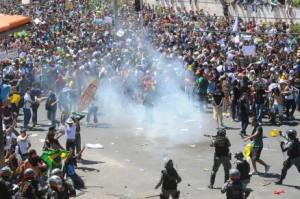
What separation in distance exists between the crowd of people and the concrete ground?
0.52 meters

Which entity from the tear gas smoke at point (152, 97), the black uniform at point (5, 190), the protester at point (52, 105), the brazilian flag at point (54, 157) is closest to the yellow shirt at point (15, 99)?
the protester at point (52, 105)

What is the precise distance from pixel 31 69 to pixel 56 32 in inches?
405

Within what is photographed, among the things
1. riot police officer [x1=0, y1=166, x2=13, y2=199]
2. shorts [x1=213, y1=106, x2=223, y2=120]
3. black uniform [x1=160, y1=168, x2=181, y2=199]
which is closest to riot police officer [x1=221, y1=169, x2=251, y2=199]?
black uniform [x1=160, y1=168, x2=181, y2=199]

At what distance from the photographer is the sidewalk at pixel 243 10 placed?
33844mm

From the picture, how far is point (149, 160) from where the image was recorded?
17.2m

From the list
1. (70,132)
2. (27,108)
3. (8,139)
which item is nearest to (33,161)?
(8,139)

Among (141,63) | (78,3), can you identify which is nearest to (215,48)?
(141,63)

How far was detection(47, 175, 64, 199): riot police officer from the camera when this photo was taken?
416 inches

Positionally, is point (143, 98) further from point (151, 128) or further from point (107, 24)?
point (107, 24)

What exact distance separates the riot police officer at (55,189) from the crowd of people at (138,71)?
1 centimetres

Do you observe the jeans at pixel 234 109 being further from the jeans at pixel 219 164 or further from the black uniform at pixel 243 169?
the black uniform at pixel 243 169

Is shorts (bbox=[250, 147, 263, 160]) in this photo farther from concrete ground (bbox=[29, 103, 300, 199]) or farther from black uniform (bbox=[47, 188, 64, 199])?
black uniform (bbox=[47, 188, 64, 199])

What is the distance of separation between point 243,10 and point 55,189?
88.7 ft

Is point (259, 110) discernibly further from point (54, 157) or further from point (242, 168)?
point (54, 157)
